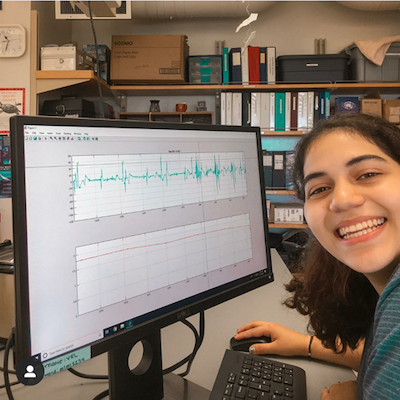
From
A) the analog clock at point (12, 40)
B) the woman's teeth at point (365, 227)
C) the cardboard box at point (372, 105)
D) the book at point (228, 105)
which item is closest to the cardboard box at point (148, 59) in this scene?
the book at point (228, 105)

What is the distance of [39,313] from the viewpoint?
1.39ft

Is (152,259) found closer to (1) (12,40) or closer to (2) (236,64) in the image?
(1) (12,40)

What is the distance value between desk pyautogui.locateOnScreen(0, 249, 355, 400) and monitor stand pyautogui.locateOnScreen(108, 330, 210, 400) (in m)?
0.03

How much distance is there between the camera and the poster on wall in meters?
2.05

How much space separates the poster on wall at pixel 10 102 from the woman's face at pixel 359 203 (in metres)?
1.98

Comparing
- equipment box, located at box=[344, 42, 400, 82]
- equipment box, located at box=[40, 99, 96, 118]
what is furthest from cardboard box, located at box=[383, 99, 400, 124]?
equipment box, located at box=[40, 99, 96, 118]

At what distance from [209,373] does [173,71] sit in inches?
86.3

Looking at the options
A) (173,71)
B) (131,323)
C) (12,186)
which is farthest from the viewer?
(173,71)

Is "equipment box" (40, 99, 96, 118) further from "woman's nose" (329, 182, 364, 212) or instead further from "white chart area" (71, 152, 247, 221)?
"woman's nose" (329, 182, 364, 212)

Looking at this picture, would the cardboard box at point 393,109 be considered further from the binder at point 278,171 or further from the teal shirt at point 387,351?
the teal shirt at point 387,351

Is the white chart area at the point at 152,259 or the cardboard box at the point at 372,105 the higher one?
the cardboard box at the point at 372,105

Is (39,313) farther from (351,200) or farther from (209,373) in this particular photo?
(351,200)

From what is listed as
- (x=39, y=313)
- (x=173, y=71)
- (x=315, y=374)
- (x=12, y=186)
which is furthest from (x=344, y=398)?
(x=173, y=71)

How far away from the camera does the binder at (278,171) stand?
255cm
